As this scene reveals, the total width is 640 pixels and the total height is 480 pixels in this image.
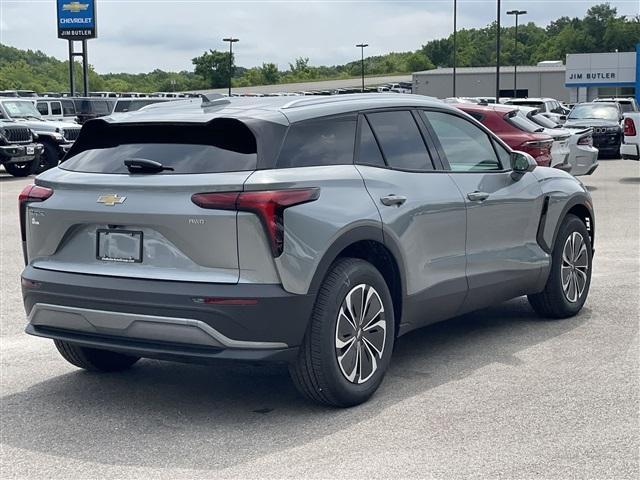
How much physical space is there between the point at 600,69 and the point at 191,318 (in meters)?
91.4

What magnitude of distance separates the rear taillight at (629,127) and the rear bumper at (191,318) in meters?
17.6

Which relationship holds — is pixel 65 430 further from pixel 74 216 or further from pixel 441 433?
pixel 441 433

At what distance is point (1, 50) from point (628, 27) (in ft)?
A: 304

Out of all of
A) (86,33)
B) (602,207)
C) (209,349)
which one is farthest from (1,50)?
(209,349)

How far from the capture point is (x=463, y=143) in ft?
22.9

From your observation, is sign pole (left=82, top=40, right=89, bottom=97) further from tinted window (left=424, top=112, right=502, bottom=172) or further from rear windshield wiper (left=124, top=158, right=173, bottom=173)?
rear windshield wiper (left=124, top=158, right=173, bottom=173)

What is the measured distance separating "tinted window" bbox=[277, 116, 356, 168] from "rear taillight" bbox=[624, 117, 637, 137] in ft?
54.5

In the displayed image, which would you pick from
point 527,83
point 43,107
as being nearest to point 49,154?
point 43,107

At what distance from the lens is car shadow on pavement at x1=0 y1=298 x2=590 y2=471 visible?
4.96 m

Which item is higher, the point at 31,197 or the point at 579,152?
the point at 31,197

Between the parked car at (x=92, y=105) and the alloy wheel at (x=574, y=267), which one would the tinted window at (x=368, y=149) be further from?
the parked car at (x=92, y=105)

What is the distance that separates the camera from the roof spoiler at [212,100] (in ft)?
19.8

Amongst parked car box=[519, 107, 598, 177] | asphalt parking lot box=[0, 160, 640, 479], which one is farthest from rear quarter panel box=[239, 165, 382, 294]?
parked car box=[519, 107, 598, 177]

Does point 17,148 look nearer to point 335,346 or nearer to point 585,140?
point 585,140
